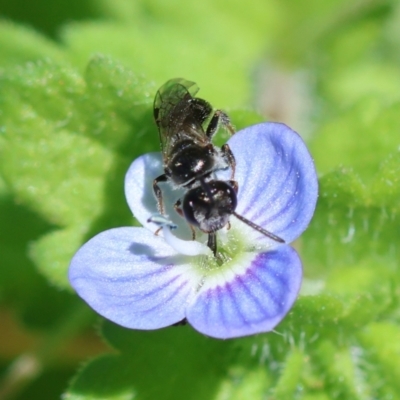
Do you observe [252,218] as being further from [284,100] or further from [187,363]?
[284,100]

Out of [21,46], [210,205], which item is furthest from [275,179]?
[21,46]

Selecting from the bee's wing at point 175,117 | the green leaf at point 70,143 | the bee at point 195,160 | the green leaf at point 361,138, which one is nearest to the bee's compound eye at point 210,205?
the bee at point 195,160

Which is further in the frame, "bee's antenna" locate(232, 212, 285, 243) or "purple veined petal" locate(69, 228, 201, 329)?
"bee's antenna" locate(232, 212, 285, 243)

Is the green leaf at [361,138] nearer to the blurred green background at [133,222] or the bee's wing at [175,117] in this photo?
the blurred green background at [133,222]

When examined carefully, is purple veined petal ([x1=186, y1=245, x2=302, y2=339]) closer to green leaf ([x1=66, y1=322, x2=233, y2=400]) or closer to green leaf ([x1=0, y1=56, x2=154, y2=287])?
green leaf ([x1=66, y1=322, x2=233, y2=400])

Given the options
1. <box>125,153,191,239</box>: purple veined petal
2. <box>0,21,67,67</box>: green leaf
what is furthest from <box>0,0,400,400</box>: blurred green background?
<box>0,21,67,67</box>: green leaf

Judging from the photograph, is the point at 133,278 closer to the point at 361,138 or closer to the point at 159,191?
the point at 159,191

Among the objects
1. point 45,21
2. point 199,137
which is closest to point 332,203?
point 199,137
